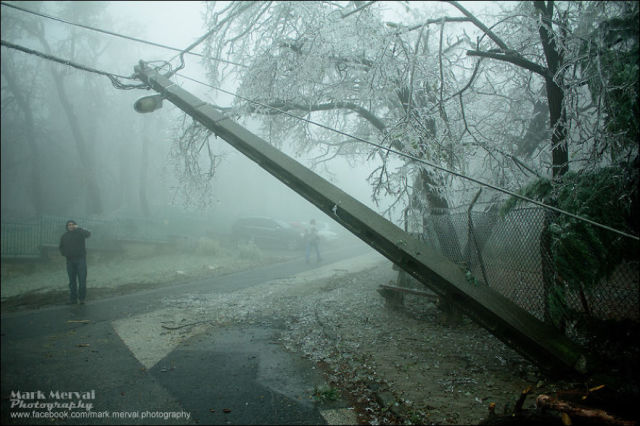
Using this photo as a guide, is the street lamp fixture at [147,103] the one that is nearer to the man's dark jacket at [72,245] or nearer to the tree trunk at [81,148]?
the man's dark jacket at [72,245]

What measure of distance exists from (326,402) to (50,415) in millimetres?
2730

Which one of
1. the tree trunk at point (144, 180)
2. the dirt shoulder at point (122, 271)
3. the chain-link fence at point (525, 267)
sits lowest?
the dirt shoulder at point (122, 271)

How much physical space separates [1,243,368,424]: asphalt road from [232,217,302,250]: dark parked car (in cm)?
1252

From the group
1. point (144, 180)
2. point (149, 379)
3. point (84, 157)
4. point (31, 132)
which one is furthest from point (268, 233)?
point (31, 132)

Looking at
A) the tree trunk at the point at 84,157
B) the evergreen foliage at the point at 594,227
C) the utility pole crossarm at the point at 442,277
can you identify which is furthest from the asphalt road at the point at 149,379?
the tree trunk at the point at 84,157

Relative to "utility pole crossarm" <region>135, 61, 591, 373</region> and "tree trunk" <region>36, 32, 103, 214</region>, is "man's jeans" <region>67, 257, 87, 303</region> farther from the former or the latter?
"tree trunk" <region>36, 32, 103, 214</region>

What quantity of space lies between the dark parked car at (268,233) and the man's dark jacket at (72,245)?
444 inches

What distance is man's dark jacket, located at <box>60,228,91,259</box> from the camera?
728cm

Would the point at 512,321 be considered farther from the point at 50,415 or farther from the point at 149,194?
the point at 149,194

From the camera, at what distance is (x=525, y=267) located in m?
4.09

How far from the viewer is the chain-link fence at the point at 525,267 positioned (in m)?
3.15

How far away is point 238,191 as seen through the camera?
3284cm

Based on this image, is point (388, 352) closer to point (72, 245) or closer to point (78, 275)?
point (78, 275)

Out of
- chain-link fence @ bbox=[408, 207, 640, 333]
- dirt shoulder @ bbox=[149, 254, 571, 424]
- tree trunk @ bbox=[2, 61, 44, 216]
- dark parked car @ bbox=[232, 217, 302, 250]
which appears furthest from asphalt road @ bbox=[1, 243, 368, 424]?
tree trunk @ bbox=[2, 61, 44, 216]
